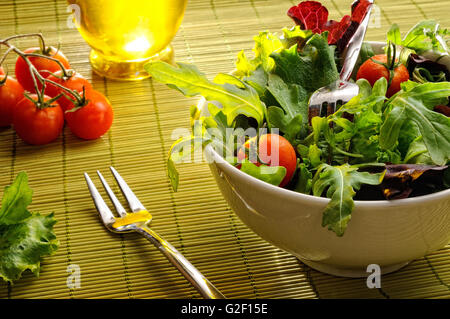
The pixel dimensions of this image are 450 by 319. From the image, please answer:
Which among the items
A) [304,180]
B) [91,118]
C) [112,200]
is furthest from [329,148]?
[91,118]

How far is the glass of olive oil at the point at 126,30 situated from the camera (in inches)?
38.3

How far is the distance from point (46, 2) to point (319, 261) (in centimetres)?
93

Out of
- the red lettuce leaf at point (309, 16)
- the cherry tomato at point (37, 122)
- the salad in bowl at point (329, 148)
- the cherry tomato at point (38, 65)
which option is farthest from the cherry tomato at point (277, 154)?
the cherry tomato at point (38, 65)

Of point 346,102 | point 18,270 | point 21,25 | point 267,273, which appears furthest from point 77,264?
point 21,25

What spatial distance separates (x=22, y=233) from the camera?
71cm

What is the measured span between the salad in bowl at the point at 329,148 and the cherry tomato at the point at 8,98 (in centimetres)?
39

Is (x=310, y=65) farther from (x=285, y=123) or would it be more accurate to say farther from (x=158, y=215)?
(x=158, y=215)

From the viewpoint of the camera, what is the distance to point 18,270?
0.67 meters

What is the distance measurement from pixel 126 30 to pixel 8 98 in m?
0.22

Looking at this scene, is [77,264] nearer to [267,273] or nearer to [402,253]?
[267,273]

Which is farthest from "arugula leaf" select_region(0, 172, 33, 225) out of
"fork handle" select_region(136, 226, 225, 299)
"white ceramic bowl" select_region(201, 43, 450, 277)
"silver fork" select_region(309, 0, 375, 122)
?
"silver fork" select_region(309, 0, 375, 122)

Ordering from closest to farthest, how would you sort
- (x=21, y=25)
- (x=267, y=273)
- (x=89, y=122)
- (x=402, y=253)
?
1. (x=402, y=253)
2. (x=267, y=273)
3. (x=89, y=122)
4. (x=21, y=25)

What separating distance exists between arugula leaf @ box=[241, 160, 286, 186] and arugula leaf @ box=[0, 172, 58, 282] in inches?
10.4

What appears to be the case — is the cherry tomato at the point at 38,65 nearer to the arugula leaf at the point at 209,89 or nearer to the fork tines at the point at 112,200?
the fork tines at the point at 112,200
